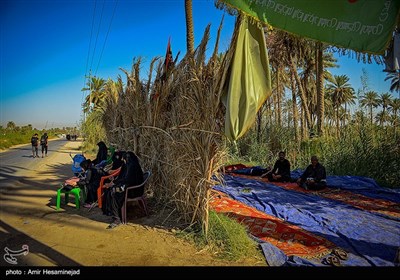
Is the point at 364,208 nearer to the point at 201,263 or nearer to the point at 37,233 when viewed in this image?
the point at 201,263

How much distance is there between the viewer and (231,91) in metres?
3.52

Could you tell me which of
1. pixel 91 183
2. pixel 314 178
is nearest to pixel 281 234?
pixel 314 178

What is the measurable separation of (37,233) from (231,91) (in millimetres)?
4014

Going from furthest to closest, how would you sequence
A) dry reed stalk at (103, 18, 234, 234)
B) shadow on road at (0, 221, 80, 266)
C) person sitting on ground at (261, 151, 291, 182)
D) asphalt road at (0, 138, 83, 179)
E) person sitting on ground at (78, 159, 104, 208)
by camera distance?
asphalt road at (0, 138, 83, 179), person sitting on ground at (261, 151, 291, 182), person sitting on ground at (78, 159, 104, 208), dry reed stalk at (103, 18, 234, 234), shadow on road at (0, 221, 80, 266)

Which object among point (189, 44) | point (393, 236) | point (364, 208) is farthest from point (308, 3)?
point (189, 44)

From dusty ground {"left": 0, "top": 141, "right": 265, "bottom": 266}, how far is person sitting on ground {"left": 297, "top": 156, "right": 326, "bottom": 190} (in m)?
4.20

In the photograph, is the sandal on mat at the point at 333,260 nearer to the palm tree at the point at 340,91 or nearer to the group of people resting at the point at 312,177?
the group of people resting at the point at 312,177

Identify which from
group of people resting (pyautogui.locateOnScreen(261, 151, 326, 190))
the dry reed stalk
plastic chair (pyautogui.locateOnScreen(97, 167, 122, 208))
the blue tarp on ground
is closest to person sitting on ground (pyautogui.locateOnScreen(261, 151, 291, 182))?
group of people resting (pyautogui.locateOnScreen(261, 151, 326, 190))

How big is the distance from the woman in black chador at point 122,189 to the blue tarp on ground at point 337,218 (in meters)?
1.76

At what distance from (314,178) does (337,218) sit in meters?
2.58

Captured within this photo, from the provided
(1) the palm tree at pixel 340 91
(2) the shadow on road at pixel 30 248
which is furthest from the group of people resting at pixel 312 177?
(1) the palm tree at pixel 340 91

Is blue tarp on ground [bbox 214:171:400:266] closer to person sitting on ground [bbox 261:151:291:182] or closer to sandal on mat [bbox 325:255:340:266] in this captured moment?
sandal on mat [bbox 325:255:340:266]

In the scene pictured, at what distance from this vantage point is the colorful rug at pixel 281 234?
12.5 ft

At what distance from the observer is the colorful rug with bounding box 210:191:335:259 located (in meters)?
3.82
